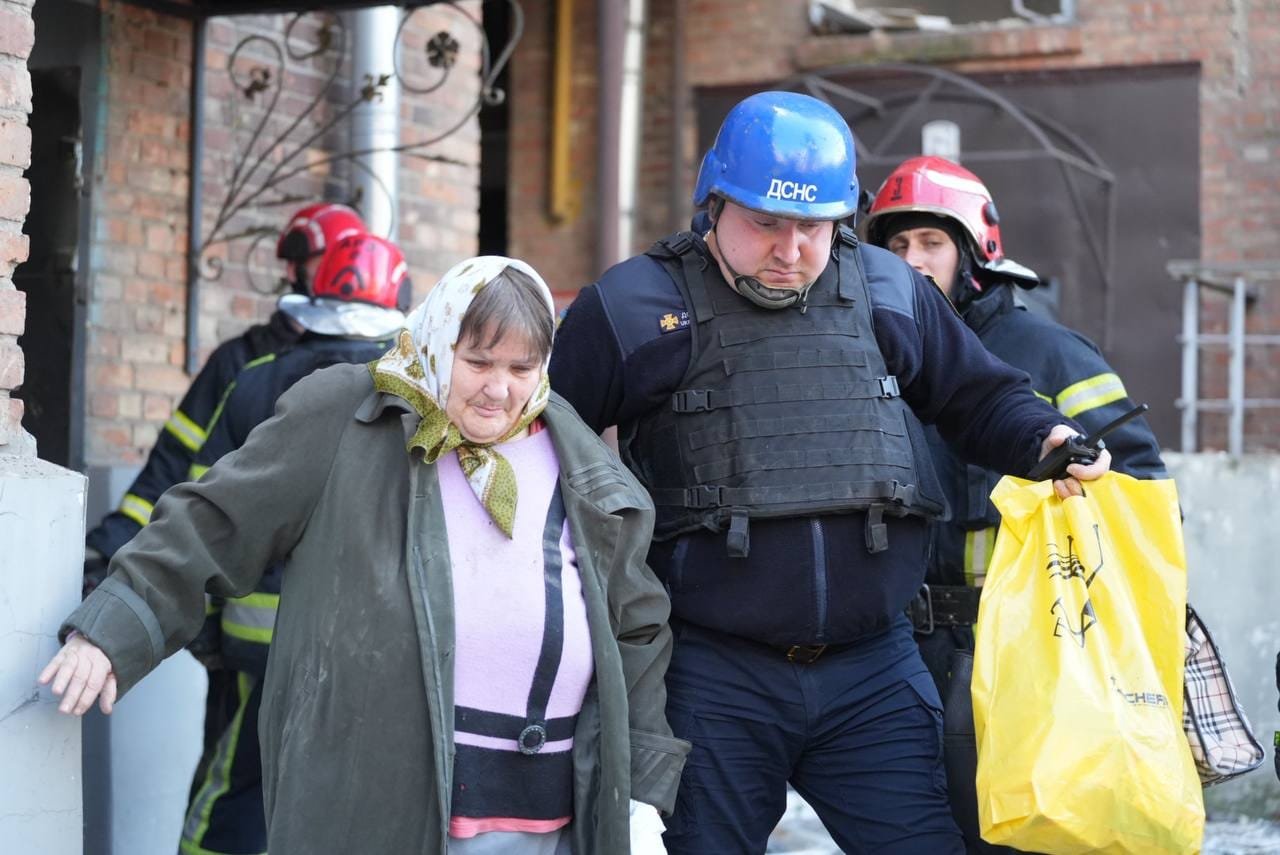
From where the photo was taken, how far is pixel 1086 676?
301 centimetres

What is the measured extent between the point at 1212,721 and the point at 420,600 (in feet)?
5.31

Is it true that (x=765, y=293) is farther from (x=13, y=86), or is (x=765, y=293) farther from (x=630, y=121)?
(x=630, y=121)

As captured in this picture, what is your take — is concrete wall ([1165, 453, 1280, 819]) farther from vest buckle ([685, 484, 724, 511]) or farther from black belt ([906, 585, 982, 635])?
vest buckle ([685, 484, 724, 511])

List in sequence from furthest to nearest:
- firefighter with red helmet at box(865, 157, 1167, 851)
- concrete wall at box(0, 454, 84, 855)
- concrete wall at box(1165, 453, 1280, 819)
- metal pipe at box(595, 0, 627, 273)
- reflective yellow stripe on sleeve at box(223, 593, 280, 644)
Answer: metal pipe at box(595, 0, 627, 273) → concrete wall at box(1165, 453, 1280, 819) → reflective yellow stripe on sleeve at box(223, 593, 280, 644) → firefighter with red helmet at box(865, 157, 1167, 851) → concrete wall at box(0, 454, 84, 855)

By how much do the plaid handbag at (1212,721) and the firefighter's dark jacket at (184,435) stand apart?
2.46 m

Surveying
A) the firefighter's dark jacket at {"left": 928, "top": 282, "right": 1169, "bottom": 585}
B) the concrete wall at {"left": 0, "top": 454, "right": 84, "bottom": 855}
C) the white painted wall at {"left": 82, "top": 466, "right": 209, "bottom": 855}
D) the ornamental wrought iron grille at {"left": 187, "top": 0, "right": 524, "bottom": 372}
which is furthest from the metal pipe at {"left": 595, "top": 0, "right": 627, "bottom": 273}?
the concrete wall at {"left": 0, "top": 454, "right": 84, "bottom": 855}

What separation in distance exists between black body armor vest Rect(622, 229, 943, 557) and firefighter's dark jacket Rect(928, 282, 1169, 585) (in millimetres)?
524

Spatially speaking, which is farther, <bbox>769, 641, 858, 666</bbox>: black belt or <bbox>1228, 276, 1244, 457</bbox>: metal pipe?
<bbox>1228, 276, 1244, 457</bbox>: metal pipe

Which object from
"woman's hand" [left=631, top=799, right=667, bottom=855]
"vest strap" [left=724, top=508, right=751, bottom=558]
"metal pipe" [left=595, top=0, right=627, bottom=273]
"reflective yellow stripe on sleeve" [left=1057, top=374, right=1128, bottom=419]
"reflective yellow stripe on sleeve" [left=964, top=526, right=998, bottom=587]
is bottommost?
"woman's hand" [left=631, top=799, right=667, bottom=855]

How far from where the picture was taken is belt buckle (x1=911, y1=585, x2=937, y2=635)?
12.0 feet

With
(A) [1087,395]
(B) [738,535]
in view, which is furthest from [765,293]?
(A) [1087,395]

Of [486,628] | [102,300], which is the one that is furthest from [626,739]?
[102,300]

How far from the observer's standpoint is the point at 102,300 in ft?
16.9

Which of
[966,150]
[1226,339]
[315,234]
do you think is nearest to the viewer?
[315,234]
